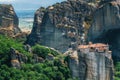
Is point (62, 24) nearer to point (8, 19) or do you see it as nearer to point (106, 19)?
point (106, 19)

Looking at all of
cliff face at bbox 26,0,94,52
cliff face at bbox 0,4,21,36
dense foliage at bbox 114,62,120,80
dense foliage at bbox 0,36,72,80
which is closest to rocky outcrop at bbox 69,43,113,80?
dense foliage at bbox 0,36,72,80

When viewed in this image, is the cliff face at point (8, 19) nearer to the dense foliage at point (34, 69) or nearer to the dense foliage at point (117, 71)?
the dense foliage at point (117, 71)

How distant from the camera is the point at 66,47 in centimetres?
9162

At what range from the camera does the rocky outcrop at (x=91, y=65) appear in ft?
234

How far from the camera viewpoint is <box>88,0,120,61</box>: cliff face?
85062 millimetres

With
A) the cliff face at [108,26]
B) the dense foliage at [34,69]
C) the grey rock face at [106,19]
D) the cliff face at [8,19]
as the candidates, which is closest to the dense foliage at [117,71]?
the cliff face at [108,26]

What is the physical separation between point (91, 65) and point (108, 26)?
1510 cm

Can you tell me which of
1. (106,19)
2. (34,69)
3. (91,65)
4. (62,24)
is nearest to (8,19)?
(62,24)

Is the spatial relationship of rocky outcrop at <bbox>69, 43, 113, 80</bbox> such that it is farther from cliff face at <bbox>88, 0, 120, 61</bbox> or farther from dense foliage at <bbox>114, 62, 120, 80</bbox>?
cliff face at <bbox>88, 0, 120, 61</bbox>

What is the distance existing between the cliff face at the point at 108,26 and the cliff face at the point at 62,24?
5308 millimetres

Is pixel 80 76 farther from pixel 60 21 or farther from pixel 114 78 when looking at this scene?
pixel 60 21

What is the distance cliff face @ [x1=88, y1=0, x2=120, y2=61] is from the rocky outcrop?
523 inches

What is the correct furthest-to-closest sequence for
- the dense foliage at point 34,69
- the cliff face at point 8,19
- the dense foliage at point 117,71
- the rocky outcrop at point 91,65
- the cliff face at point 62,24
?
the cliff face at point 8,19 → the cliff face at point 62,24 → the dense foliage at point 117,71 → the rocky outcrop at point 91,65 → the dense foliage at point 34,69

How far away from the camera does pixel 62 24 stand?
304ft
